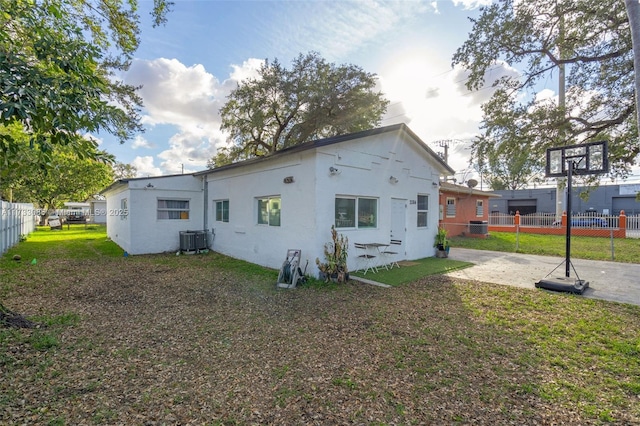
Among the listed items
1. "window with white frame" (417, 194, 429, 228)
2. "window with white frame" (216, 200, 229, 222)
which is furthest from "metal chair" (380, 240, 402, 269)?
"window with white frame" (216, 200, 229, 222)

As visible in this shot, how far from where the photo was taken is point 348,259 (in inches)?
317

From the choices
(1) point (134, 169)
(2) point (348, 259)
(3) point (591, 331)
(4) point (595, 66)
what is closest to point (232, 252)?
(2) point (348, 259)

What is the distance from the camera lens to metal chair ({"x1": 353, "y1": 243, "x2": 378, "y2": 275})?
8.06 meters

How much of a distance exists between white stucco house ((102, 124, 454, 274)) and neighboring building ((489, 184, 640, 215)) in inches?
926

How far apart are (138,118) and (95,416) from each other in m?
12.1

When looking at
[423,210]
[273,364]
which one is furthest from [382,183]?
[273,364]

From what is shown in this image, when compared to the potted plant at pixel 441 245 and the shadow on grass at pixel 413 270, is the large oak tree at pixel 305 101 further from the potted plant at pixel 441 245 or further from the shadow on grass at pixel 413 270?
the shadow on grass at pixel 413 270

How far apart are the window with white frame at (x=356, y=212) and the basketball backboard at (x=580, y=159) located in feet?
14.3

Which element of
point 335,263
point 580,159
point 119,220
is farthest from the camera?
point 119,220

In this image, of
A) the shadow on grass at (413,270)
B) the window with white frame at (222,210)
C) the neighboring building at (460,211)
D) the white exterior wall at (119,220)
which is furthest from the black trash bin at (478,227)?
the white exterior wall at (119,220)

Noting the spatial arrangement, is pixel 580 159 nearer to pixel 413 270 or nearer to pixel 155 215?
pixel 413 270

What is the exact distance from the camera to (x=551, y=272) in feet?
25.0

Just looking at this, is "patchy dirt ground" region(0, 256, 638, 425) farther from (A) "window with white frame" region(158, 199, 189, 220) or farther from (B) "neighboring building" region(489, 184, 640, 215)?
(B) "neighboring building" region(489, 184, 640, 215)

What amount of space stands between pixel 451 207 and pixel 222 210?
41.2 feet
